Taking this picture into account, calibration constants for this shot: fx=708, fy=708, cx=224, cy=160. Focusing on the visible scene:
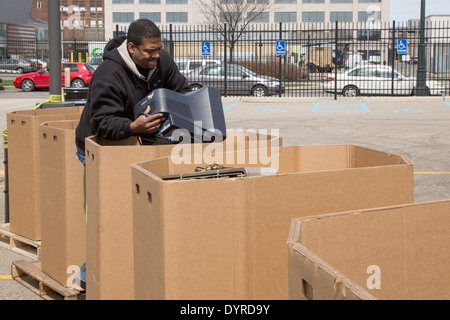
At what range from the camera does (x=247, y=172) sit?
3.23 metres

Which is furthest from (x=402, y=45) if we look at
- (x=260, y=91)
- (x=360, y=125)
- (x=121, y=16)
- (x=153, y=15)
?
(x=121, y=16)

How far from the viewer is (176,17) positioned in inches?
3187

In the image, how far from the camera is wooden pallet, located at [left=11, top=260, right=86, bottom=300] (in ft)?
14.2

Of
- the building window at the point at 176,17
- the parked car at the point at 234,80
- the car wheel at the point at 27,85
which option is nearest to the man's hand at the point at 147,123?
the parked car at the point at 234,80

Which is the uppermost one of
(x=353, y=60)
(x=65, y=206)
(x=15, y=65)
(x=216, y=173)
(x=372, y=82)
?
(x=15, y=65)

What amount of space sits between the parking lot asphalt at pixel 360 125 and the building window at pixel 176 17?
57.5m

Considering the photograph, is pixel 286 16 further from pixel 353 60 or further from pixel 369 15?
pixel 353 60

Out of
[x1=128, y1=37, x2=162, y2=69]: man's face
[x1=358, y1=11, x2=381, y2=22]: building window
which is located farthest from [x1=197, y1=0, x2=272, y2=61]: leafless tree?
[x1=128, y1=37, x2=162, y2=69]: man's face

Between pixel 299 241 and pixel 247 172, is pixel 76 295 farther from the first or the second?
pixel 299 241

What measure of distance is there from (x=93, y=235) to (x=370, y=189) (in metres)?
1.38

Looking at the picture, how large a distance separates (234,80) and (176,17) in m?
56.8

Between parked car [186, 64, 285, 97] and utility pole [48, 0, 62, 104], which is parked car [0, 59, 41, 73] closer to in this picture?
parked car [186, 64, 285, 97]

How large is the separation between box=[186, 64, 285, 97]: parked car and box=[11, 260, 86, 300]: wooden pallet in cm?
2095
